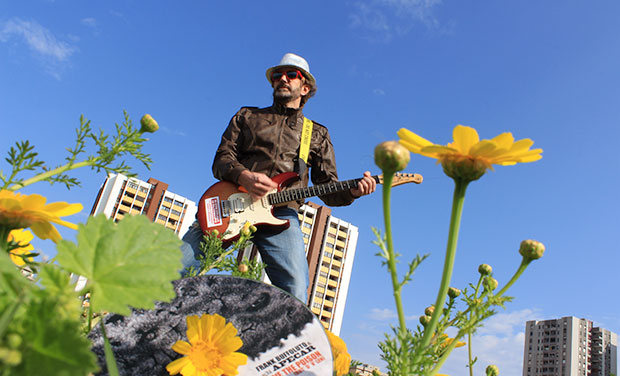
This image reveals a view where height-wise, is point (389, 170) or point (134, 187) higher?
point (134, 187)

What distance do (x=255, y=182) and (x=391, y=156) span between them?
202cm

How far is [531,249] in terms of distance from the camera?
631 millimetres

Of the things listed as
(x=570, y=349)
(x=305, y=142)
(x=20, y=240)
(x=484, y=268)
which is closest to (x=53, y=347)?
(x=20, y=240)

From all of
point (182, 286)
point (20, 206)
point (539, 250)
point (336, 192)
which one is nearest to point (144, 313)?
point (182, 286)

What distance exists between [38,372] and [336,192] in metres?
2.54

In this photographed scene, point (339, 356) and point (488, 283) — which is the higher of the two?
point (488, 283)

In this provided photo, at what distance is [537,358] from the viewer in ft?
119

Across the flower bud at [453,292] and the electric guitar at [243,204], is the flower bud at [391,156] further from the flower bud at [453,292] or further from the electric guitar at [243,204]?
the electric guitar at [243,204]

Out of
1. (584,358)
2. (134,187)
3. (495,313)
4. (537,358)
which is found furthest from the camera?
(134,187)

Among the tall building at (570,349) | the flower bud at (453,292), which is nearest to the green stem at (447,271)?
the flower bud at (453,292)

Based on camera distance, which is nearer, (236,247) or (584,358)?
(236,247)

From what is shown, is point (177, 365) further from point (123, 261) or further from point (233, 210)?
point (233, 210)

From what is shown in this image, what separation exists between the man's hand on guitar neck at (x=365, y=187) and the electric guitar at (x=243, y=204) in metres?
0.05

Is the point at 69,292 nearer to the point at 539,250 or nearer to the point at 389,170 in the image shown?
the point at 389,170
